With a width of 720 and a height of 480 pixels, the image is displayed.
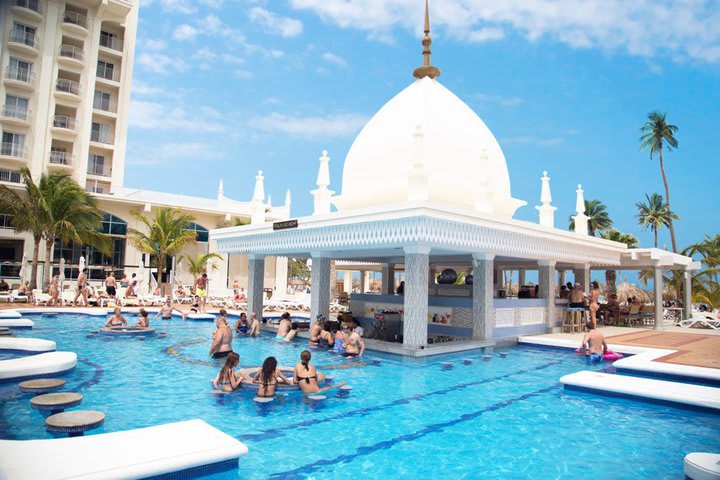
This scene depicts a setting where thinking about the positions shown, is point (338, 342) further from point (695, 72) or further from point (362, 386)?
point (695, 72)

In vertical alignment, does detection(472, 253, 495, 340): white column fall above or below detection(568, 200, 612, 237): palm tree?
below

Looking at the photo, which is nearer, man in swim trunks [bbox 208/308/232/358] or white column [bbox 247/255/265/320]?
man in swim trunks [bbox 208/308/232/358]

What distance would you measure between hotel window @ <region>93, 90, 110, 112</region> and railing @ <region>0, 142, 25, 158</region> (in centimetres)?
657

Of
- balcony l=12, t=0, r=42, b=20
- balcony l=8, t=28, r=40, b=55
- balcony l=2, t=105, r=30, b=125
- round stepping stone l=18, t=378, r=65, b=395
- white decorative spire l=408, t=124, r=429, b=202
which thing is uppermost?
balcony l=12, t=0, r=42, b=20

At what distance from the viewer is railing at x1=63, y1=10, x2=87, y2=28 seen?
34.9m

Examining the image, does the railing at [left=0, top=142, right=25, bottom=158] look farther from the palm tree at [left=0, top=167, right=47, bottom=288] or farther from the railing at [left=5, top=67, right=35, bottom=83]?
the palm tree at [left=0, top=167, right=47, bottom=288]

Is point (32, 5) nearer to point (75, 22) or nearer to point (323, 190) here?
point (75, 22)

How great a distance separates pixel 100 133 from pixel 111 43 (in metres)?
7.59

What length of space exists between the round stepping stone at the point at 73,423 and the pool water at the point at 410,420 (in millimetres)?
408

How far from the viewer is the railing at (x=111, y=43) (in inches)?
1487

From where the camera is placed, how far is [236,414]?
712 centimetres

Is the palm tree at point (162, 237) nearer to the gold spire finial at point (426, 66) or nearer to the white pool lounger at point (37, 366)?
the gold spire finial at point (426, 66)

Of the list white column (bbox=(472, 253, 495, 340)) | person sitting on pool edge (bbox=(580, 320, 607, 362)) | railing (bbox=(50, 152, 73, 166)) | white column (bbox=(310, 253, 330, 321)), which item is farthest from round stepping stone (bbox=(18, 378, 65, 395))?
railing (bbox=(50, 152, 73, 166))

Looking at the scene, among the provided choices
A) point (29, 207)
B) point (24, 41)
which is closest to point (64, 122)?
point (24, 41)
